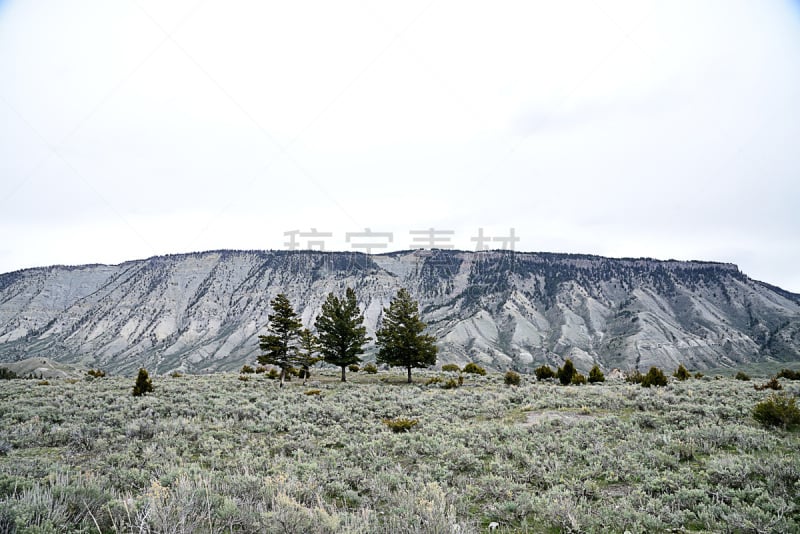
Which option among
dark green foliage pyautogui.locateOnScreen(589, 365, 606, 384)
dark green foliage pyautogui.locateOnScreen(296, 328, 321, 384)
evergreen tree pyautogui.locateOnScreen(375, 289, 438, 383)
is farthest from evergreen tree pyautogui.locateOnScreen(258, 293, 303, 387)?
dark green foliage pyautogui.locateOnScreen(589, 365, 606, 384)

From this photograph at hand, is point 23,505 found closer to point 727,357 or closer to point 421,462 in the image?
point 421,462

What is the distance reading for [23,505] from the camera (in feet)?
15.4

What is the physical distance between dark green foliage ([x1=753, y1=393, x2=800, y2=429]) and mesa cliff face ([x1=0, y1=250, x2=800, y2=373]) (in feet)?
314

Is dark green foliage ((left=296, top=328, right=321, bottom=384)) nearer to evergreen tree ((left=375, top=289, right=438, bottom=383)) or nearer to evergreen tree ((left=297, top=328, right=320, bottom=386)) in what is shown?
evergreen tree ((left=297, top=328, right=320, bottom=386))

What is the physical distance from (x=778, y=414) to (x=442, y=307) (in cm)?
14996

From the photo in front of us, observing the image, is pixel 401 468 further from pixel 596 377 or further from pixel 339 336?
pixel 339 336

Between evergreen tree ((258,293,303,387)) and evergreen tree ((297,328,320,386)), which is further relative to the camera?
evergreen tree ((297,328,320,386))

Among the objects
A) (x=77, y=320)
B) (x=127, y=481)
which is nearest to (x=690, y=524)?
(x=127, y=481)

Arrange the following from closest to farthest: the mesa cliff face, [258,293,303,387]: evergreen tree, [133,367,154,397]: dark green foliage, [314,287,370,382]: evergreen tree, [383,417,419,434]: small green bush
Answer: [383,417,419,434]: small green bush, [133,367,154,397]: dark green foliage, [258,293,303,387]: evergreen tree, [314,287,370,382]: evergreen tree, the mesa cliff face

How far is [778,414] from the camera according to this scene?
32.6 ft

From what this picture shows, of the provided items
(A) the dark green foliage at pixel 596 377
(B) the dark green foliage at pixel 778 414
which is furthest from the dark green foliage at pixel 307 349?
(B) the dark green foliage at pixel 778 414

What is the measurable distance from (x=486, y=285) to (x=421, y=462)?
160m

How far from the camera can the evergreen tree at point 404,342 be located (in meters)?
31.7

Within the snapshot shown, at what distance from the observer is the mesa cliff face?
383 feet
